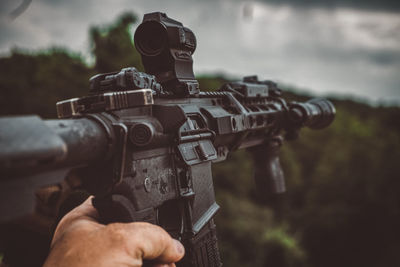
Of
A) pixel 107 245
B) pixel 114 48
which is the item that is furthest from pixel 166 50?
pixel 114 48

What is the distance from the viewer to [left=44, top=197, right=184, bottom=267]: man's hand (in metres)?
1.62

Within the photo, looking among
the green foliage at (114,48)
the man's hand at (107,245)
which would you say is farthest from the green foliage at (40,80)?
the man's hand at (107,245)

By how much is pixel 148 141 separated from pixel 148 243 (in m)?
0.55

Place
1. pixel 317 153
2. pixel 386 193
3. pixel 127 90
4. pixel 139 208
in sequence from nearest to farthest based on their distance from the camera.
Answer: pixel 139 208 < pixel 127 90 < pixel 386 193 < pixel 317 153

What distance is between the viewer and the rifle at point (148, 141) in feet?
4.49

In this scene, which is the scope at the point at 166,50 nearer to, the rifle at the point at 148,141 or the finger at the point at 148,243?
the rifle at the point at 148,141

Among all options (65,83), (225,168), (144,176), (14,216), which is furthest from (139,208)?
(225,168)

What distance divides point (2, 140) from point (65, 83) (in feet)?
50.8

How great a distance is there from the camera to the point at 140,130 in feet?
5.93

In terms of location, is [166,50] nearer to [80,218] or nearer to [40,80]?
[80,218]

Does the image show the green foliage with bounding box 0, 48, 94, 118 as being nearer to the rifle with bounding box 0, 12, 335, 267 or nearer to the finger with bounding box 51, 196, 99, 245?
the rifle with bounding box 0, 12, 335, 267

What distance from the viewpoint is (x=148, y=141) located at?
5.93 ft

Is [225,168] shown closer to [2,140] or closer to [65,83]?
[65,83]

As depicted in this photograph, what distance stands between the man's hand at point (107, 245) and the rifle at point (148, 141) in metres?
0.10
